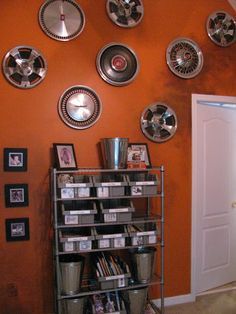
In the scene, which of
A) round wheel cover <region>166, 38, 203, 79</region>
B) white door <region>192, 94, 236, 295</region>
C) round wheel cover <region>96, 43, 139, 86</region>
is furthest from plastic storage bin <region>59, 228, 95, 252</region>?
round wheel cover <region>166, 38, 203, 79</region>

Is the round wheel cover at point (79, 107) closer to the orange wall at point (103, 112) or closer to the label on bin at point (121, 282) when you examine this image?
the orange wall at point (103, 112)

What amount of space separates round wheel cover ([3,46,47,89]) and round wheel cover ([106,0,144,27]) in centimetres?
75

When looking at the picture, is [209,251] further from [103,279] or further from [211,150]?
[103,279]

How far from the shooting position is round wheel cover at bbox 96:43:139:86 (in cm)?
260

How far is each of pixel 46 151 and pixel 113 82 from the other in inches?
32.9

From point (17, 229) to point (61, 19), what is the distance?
1748 mm

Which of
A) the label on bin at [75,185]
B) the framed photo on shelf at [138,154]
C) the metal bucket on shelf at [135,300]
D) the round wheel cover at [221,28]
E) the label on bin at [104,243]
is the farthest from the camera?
the round wheel cover at [221,28]

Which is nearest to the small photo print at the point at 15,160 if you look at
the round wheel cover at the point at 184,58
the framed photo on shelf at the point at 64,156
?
the framed photo on shelf at the point at 64,156

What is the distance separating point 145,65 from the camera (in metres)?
2.75

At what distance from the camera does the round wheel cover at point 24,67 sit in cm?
236

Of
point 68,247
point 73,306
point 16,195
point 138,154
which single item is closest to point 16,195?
point 16,195

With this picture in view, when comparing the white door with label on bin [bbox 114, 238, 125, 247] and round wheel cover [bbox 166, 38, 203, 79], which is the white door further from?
label on bin [bbox 114, 238, 125, 247]

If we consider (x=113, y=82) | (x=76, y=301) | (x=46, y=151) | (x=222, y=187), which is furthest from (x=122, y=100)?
(x=76, y=301)

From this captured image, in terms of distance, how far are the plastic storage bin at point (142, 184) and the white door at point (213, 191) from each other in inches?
26.0
